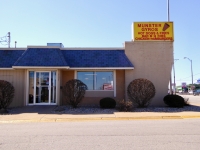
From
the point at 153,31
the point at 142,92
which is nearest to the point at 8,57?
the point at 142,92

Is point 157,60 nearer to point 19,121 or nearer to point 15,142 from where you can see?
point 19,121

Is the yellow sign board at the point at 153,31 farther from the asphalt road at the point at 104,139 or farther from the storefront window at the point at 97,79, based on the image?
the asphalt road at the point at 104,139

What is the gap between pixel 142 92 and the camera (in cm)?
1602

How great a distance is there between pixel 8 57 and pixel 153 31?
1192 cm

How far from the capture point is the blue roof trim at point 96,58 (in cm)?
1781

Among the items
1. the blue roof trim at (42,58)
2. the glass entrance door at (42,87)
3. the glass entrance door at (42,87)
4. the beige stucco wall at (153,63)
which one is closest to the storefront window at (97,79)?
the beige stucco wall at (153,63)

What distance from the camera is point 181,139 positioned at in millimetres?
7004

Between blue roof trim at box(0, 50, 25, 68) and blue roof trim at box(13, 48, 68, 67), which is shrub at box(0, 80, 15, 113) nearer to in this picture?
blue roof trim at box(13, 48, 68, 67)

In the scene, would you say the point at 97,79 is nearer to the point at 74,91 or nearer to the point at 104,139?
the point at 74,91

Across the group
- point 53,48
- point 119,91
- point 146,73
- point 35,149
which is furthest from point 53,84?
point 35,149

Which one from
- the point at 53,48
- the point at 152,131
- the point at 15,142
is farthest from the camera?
the point at 53,48

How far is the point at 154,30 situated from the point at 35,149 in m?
15.2

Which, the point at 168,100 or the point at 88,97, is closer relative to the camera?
the point at 168,100

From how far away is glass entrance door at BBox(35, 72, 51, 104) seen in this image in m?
17.2
